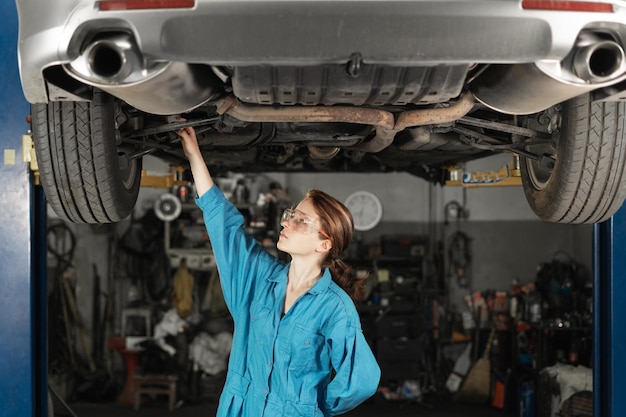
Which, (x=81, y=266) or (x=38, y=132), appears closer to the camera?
(x=38, y=132)

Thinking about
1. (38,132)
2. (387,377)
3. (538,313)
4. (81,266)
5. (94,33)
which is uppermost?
(94,33)

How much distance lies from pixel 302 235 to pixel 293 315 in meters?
0.26

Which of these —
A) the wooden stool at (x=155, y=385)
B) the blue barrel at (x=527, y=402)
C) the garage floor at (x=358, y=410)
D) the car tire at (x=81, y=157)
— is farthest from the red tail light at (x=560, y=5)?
the wooden stool at (x=155, y=385)

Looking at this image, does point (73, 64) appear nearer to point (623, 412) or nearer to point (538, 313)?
point (623, 412)

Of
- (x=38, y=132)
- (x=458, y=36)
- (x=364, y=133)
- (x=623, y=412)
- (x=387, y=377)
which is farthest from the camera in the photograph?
(x=387, y=377)

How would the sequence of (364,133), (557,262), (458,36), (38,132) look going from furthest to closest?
(557,262), (364,133), (38,132), (458,36)

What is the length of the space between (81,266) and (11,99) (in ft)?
17.3

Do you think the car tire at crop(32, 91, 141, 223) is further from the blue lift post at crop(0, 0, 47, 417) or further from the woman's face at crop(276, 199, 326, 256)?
the blue lift post at crop(0, 0, 47, 417)

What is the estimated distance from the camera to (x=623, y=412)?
3137 millimetres

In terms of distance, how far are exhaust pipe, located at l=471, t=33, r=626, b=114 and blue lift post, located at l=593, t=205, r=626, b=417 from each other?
1715 millimetres

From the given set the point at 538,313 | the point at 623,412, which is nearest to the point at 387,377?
the point at 538,313

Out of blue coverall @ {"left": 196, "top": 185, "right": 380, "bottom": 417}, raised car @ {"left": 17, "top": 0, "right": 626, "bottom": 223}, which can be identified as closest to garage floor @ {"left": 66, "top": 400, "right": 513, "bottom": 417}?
blue coverall @ {"left": 196, "top": 185, "right": 380, "bottom": 417}

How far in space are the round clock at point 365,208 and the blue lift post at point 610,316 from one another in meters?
4.64

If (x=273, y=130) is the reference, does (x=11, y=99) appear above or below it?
above
